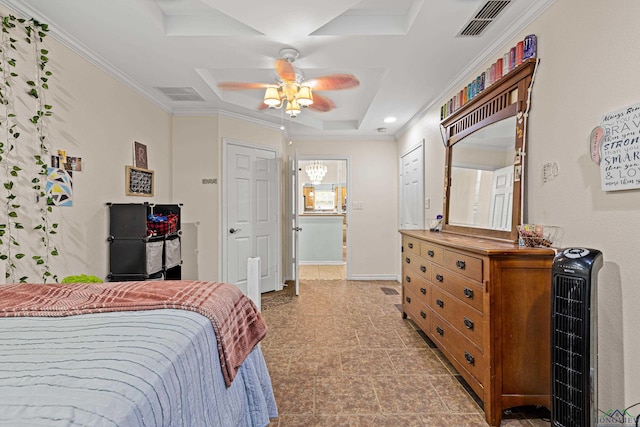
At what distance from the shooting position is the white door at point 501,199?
220cm

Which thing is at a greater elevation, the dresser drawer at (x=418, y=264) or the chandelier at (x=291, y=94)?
the chandelier at (x=291, y=94)

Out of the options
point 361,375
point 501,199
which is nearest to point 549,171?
point 501,199

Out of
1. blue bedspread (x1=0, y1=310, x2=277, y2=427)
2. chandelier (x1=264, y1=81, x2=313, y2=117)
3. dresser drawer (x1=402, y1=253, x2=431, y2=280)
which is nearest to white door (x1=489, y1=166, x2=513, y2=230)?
dresser drawer (x1=402, y1=253, x2=431, y2=280)

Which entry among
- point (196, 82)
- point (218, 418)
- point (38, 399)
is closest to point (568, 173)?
point (218, 418)

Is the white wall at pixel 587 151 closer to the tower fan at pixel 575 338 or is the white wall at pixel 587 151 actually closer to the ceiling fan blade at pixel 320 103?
the tower fan at pixel 575 338

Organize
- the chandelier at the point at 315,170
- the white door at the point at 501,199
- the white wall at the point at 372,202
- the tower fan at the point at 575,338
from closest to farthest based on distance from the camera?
the tower fan at the point at 575,338 → the white door at the point at 501,199 → the white wall at the point at 372,202 → the chandelier at the point at 315,170

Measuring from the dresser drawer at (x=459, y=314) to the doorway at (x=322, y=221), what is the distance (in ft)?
9.14

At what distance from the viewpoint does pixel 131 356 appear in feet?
2.71

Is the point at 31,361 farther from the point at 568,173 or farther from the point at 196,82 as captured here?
the point at 196,82

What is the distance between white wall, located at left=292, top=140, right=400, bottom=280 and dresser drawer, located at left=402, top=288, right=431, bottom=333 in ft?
6.40

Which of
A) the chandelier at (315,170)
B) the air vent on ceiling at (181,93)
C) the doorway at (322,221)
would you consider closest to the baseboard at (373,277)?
the doorway at (322,221)

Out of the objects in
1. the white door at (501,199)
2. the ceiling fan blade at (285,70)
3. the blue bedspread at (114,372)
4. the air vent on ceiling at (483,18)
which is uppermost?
the air vent on ceiling at (483,18)

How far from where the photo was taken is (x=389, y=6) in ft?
7.23

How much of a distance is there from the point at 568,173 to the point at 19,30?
336 cm
